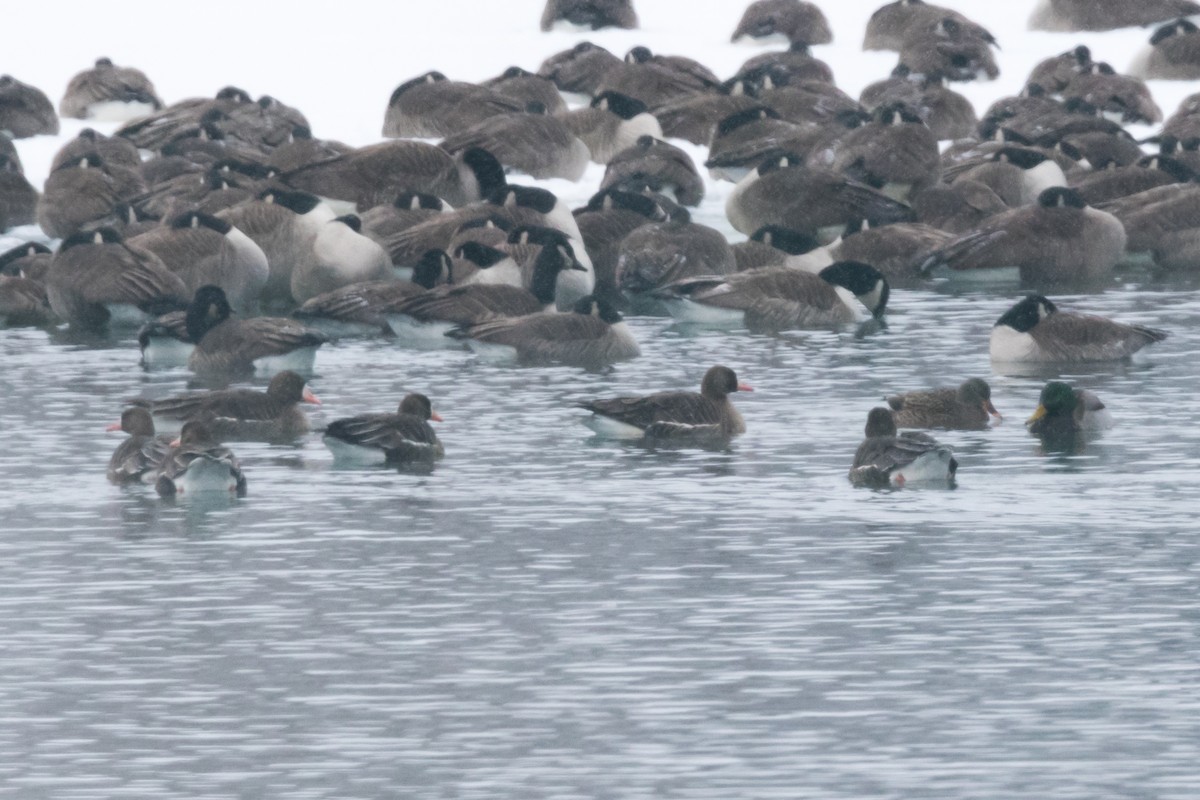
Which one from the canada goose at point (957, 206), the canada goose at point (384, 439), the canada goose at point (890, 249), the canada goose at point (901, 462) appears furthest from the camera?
the canada goose at point (957, 206)

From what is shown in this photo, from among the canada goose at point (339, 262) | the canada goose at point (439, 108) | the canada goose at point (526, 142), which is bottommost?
the canada goose at point (339, 262)

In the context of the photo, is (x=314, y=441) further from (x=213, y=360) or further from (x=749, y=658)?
(x=749, y=658)

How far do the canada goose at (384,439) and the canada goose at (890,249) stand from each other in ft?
36.4

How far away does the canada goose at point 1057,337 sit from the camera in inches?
841

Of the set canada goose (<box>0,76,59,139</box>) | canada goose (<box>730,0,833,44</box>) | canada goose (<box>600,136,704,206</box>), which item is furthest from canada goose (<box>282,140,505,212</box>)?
canada goose (<box>730,0,833,44</box>)

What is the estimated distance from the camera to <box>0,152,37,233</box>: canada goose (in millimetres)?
30266

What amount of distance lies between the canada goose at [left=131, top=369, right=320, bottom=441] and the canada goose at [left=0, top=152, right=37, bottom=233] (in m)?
12.4

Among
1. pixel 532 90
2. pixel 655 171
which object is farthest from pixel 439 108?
pixel 655 171

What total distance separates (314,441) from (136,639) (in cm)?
588

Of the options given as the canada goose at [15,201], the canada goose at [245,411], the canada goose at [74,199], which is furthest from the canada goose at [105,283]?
the canada goose at [15,201]

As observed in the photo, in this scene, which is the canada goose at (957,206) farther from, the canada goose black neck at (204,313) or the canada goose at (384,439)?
the canada goose at (384,439)

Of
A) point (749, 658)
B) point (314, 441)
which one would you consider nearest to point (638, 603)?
point (749, 658)

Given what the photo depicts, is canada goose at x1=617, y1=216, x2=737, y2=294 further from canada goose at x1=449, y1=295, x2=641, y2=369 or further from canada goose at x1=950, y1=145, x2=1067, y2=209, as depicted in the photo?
canada goose at x1=950, y1=145, x2=1067, y2=209

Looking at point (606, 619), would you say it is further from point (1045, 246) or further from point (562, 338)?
point (1045, 246)
